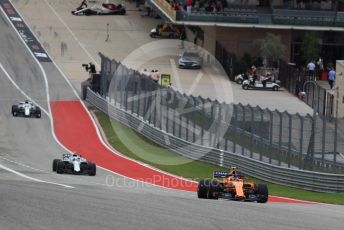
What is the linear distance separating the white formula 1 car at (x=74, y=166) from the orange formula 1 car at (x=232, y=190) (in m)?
8.25

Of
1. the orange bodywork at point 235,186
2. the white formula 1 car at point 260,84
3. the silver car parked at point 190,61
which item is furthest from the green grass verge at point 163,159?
the silver car parked at point 190,61

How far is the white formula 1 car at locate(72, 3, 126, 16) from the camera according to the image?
76.5m

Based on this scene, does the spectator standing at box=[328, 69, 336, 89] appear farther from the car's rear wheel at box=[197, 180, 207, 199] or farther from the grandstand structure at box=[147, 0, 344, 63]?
the car's rear wheel at box=[197, 180, 207, 199]

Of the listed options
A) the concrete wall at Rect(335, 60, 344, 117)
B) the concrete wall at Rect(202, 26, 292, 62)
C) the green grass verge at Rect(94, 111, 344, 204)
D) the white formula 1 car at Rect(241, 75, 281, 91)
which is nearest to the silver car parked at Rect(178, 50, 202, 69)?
the concrete wall at Rect(202, 26, 292, 62)

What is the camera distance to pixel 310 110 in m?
52.2

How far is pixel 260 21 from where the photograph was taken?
210 feet

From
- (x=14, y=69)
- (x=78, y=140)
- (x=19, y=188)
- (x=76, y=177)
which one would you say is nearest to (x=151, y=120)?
(x=78, y=140)

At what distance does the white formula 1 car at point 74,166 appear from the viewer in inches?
1337

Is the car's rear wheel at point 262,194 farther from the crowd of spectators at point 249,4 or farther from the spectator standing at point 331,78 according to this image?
the crowd of spectators at point 249,4

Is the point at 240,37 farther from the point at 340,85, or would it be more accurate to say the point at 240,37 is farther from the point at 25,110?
the point at 25,110

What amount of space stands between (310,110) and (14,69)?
18285 mm

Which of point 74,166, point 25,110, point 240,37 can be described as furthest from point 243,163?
point 240,37

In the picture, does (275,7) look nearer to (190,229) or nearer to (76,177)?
(76,177)

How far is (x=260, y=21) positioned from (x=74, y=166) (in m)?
32.1
